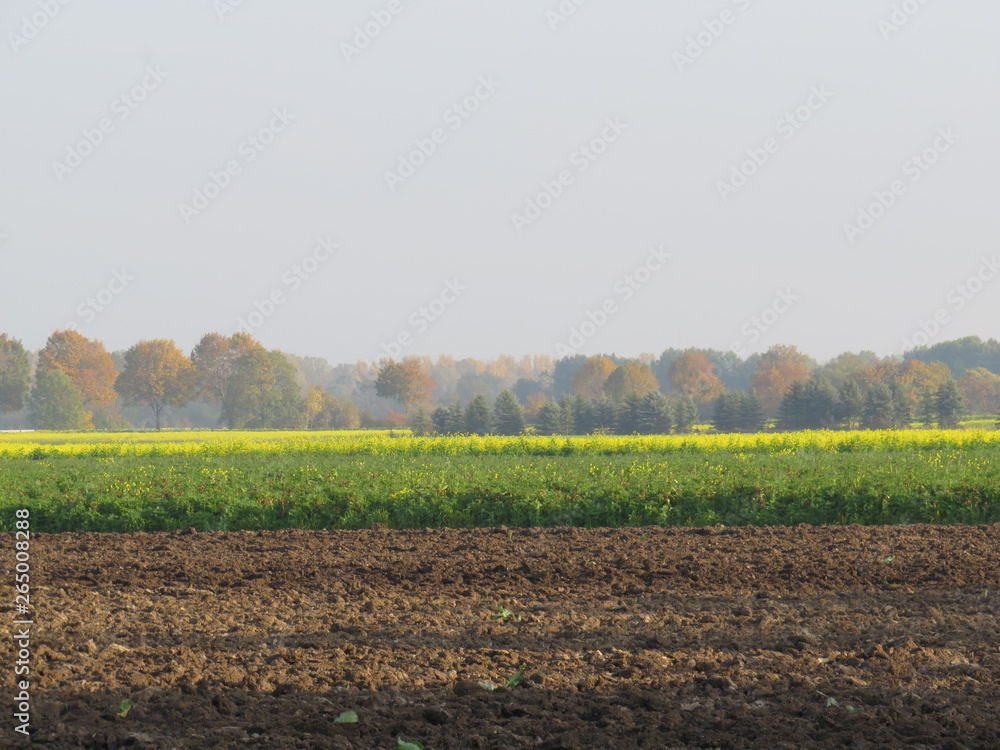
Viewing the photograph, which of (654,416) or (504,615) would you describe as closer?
(504,615)

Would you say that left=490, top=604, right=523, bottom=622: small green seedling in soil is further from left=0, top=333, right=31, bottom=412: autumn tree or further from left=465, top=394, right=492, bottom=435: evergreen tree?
left=0, top=333, right=31, bottom=412: autumn tree

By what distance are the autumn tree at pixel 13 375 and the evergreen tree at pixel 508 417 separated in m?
64.1

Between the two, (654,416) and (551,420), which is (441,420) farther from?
(654,416)

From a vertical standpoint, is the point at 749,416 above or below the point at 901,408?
below

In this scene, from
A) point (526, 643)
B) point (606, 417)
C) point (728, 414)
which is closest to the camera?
point (526, 643)

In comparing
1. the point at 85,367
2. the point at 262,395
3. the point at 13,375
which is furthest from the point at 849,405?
the point at 13,375

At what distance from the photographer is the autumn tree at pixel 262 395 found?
98375 millimetres

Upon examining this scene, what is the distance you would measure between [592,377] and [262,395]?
42.7m

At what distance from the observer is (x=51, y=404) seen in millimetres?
93688

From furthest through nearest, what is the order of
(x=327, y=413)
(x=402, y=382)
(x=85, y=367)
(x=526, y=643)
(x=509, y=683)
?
(x=85, y=367)
(x=327, y=413)
(x=402, y=382)
(x=526, y=643)
(x=509, y=683)

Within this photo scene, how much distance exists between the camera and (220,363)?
105250 mm

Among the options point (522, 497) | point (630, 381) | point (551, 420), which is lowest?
point (522, 497)

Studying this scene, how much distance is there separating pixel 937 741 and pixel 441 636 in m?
4.40

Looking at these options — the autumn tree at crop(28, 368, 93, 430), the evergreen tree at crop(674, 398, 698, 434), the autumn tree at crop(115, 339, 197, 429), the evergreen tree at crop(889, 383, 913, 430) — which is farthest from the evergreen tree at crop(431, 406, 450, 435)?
the autumn tree at crop(28, 368, 93, 430)
